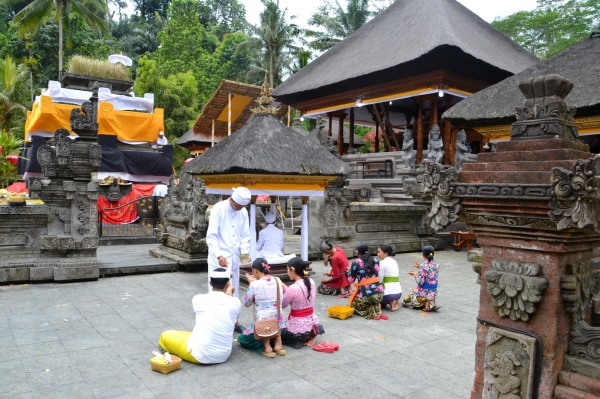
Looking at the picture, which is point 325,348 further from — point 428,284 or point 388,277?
point 428,284

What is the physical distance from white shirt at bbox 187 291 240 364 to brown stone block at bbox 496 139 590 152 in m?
3.17

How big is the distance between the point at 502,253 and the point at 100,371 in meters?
4.02

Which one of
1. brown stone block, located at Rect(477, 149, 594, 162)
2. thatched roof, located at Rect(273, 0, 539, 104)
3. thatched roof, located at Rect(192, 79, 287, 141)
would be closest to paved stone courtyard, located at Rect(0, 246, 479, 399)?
brown stone block, located at Rect(477, 149, 594, 162)

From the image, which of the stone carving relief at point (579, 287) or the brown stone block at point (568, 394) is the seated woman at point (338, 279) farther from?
the brown stone block at point (568, 394)

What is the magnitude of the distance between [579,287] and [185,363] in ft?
12.8

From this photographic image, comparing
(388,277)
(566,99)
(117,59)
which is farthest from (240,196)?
(117,59)

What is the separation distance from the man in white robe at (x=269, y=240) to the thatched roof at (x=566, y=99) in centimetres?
739

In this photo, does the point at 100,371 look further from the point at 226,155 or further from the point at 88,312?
the point at 226,155

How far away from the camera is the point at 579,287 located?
2.78 meters

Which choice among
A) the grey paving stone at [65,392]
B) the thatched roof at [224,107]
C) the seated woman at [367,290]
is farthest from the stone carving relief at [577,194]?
the thatched roof at [224,107]

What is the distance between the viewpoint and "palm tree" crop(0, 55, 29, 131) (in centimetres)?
2786

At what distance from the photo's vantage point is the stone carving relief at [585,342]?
2705 mm

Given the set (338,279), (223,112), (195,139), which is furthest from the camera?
(195,139)

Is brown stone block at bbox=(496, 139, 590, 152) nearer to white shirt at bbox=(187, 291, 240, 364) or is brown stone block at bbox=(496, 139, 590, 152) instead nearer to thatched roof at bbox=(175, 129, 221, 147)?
white shirt at bbox=(187, 291, 240, 364)
